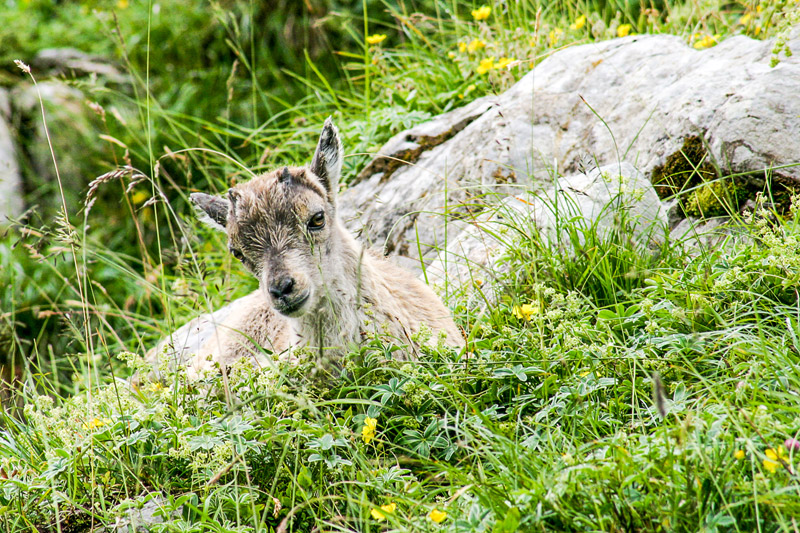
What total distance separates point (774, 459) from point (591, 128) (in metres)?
3.68

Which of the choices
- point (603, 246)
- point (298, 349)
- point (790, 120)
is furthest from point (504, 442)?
point (790, 120)

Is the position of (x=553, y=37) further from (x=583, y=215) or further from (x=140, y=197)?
(x=140, y=197)

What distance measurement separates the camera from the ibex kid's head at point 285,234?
394cm

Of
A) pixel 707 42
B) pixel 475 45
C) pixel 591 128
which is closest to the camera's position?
pixel 591 128

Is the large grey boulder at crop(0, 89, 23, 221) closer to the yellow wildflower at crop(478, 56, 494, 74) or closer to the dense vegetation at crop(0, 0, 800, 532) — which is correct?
the dense vegetation at crop(0, 0, 800, 532)

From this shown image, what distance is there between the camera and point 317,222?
4.26 metres

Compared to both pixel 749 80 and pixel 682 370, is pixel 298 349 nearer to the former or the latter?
pixel 682 370

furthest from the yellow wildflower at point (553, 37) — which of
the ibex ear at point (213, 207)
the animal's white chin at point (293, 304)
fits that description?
the animal's white chin at point (293, 304)

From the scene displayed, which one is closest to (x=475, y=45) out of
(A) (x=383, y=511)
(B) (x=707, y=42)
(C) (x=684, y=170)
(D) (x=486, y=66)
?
(D) (x=486, y=66)

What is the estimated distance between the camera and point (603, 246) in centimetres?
422

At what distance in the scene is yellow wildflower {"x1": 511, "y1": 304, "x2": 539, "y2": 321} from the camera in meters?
3.84

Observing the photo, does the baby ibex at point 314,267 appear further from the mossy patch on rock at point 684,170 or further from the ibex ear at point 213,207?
the mossy patch on rock at point 684,170

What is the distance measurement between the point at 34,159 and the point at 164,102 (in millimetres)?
2101

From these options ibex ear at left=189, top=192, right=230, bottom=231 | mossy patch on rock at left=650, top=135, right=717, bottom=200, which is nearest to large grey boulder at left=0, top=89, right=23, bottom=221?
ibex ear at left=189, top=192, right=230, bottom=231
